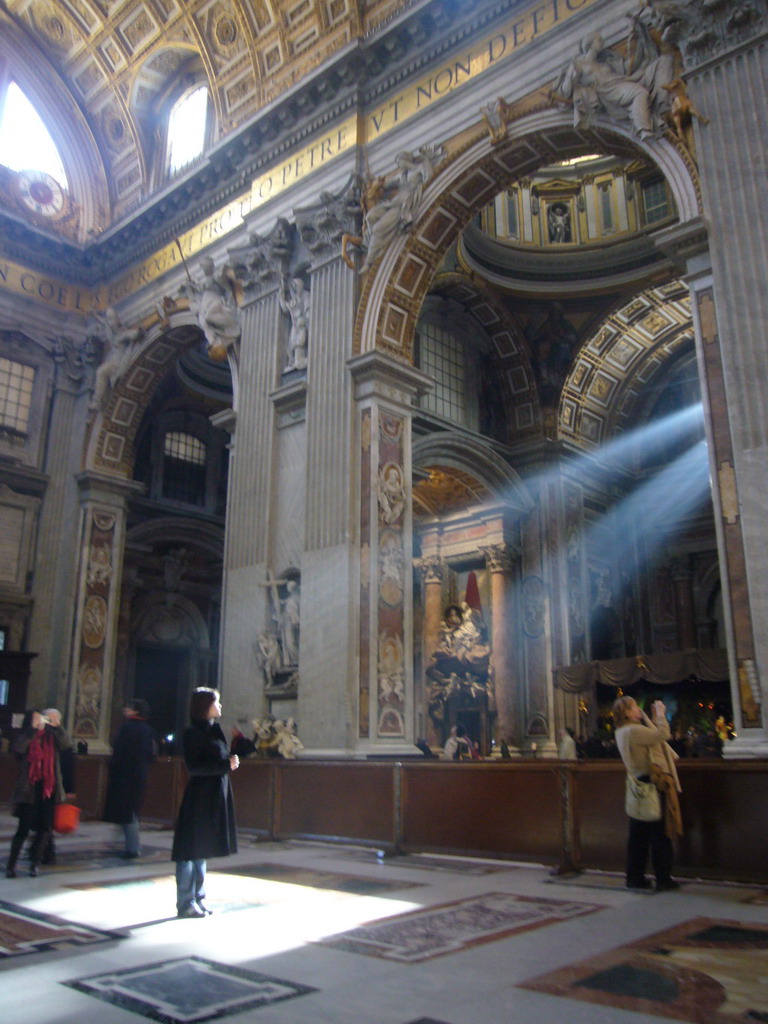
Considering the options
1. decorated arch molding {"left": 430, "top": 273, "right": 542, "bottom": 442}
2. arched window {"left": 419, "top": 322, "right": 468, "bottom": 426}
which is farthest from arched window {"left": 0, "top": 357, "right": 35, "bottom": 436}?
decorated arch molding {"left": 430, "top": 273, "right": 542, "bottom": 442}

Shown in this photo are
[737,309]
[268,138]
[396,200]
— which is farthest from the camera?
[268,138]

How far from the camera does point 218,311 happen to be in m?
14.4

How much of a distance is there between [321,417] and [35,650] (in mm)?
7985

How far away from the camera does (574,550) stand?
691 inches

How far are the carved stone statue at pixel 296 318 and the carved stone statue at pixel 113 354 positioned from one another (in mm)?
4898

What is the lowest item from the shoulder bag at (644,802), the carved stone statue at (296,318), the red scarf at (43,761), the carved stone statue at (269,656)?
the shoulder bag at (644,802)

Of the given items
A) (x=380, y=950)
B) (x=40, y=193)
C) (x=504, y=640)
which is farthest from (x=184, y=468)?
(x=380, y=950)

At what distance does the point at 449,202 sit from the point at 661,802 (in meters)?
8.67

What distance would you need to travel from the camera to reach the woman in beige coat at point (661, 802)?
5879mm

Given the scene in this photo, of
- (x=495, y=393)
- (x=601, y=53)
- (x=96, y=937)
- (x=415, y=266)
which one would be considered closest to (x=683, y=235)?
(x=601, y=53)

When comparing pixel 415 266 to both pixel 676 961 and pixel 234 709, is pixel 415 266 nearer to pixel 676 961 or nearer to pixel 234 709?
pixel 234 709

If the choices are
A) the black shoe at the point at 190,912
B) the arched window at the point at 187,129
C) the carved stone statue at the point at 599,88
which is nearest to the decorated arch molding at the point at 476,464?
the carved stone statue at the point at 599,88

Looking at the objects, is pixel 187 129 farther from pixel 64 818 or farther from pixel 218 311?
pixel 64 818

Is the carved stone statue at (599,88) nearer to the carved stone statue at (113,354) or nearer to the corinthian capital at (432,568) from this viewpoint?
the corinthian capital at (432,568)
